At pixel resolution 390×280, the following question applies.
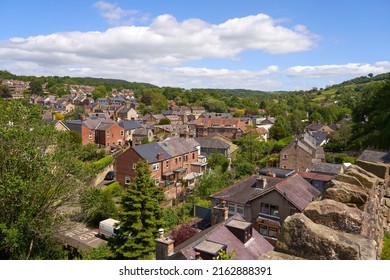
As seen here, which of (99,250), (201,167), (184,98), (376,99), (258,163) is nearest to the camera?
(99,250)

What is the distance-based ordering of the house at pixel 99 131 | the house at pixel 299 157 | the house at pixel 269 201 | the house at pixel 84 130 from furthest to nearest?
the house at pixel 99 131
the house at pixel 84 130
the house at pixel 299 157
the house at pixel 269 201

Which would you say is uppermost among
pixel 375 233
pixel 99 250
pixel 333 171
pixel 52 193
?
pixel 375 233

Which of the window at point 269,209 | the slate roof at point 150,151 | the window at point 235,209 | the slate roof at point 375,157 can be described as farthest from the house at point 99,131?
the slate roof at point 375,157

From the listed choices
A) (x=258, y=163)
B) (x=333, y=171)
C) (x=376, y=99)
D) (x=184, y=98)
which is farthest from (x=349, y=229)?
(x=184, y=98)

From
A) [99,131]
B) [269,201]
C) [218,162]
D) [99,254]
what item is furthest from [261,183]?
[99,131]

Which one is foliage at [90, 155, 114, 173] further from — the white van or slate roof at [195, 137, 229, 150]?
slate roof at [195, 137, 229, 150]

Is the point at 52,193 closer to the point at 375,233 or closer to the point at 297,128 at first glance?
the point at 375,233

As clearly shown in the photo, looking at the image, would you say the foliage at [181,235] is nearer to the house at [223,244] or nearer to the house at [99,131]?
the house at [223,244]
